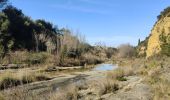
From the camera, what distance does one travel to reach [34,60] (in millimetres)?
54594

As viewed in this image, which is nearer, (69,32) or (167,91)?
(167,91)

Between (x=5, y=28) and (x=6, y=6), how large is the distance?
35.0 feet

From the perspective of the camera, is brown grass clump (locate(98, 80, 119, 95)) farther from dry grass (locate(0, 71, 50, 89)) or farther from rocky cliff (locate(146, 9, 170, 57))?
rocky cliff (locate(146, 9, 170, 57))

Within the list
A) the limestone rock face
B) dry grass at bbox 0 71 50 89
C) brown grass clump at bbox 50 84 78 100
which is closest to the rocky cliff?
the limestone rock face

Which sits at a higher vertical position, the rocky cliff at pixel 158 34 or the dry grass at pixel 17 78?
the rocky cliff at pixel 158 34

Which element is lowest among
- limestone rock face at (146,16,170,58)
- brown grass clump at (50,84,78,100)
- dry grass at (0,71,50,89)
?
brown grass clump at (50,84,78,100)

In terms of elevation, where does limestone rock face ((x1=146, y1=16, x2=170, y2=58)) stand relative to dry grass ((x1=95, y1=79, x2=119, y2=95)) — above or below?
above

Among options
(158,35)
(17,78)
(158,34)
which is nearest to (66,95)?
(17,78)

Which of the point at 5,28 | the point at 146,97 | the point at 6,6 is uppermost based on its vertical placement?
the point at 6,6

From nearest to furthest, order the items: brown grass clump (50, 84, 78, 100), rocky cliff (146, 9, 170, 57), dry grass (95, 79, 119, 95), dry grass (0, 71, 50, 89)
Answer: brown grass clump (50, 84, 78, 100), dry grass (95, 79, 119, 95), dry grass (0, 71, 50, 89), rocky cliff (146, 9, 170, 57)

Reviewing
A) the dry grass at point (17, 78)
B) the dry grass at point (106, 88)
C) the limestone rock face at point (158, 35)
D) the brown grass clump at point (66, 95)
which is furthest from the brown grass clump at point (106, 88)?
the limestone rock face at point (158, 35)

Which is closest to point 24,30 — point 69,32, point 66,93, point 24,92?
point 69,32

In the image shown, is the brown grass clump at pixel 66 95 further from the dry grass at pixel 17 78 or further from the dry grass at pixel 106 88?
the dry grass at pixel 17 78

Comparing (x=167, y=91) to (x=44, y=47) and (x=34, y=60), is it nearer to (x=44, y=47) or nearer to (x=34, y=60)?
(x=34, y=60)
